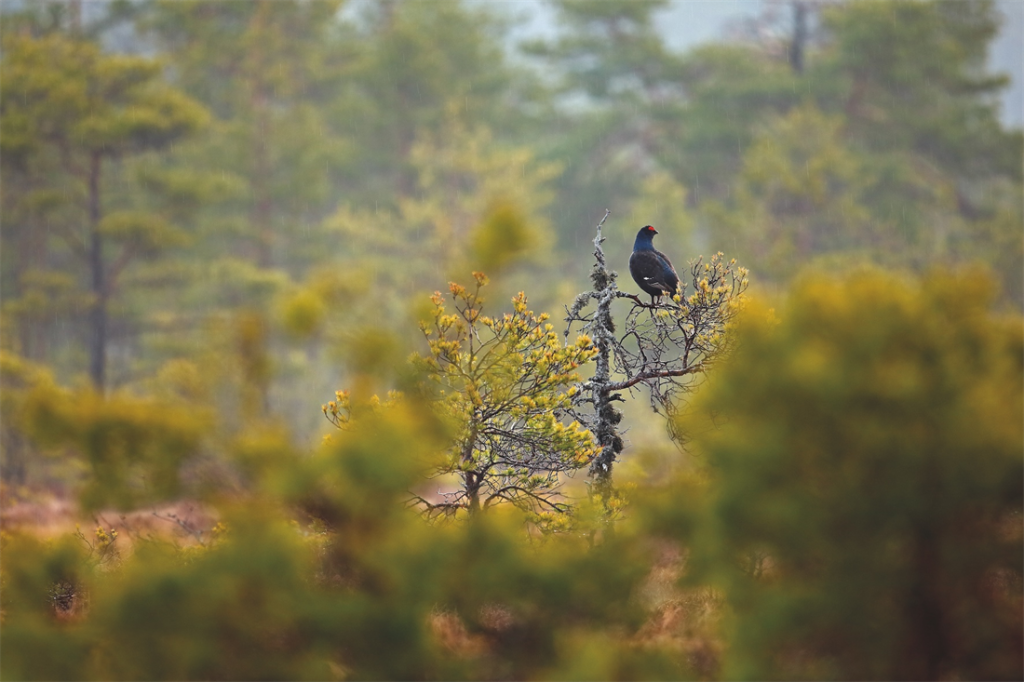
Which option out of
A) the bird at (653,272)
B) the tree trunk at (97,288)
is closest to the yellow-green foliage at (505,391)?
the bird at (653,272)

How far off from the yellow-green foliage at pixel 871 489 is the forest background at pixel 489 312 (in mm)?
14

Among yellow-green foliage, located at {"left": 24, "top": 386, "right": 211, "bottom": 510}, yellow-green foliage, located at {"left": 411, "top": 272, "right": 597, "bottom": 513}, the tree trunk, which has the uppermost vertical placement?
the tree trunk

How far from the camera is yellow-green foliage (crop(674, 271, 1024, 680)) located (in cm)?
390

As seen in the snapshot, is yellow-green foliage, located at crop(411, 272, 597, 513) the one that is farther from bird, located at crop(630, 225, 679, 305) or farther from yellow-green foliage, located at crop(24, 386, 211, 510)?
yellow-green foliage, located at crop(24, 386, 211, 510)

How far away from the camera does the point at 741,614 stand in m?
4.21

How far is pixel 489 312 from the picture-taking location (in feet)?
80.1

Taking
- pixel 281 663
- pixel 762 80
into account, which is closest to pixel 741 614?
pixel 281 663

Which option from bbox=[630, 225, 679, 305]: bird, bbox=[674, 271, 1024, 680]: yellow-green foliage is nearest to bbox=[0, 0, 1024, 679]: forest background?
bbox=[674, 271, 1024, 680]: yellow-green foliage

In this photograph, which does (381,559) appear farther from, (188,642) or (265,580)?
(188,642)

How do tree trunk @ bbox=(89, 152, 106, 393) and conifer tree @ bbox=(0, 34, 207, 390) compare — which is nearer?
conifer tree @ bbox=(0, 34, 207, 390)

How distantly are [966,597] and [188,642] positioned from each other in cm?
328

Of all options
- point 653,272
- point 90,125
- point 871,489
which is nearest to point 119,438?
point 871,489

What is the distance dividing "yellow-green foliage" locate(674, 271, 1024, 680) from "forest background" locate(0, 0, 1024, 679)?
1 cm

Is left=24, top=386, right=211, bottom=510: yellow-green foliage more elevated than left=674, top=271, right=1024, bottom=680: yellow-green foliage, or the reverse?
left=24, top=386, right=211, bottom=510: yellow-green foliage
